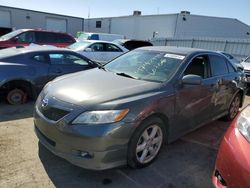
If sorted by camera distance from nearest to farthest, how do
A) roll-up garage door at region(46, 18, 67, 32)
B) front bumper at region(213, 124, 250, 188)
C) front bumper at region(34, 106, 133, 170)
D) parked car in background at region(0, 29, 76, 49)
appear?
front bumper at region(213, 124, 250, 188) < front bumper at region(34, 106, 133, 170) < parked car in background at region(0, 29, 76, 49) < roll-up garage door at region(46, 18, 67, 32)

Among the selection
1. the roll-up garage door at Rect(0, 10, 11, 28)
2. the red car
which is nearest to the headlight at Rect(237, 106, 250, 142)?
the red car

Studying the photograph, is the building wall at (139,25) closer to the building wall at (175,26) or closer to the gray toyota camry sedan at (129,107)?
the building wall at (175,26)

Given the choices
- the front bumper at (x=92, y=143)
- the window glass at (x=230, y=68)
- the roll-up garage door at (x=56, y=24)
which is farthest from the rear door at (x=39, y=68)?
the roll-up garage door at (x=56, y=24)

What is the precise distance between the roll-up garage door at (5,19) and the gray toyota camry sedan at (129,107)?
25.8 metres

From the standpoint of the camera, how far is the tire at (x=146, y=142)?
9.61 feet

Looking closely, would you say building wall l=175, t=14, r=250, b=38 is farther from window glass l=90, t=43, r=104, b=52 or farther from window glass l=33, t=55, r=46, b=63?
window glass l=33, t=55, r=46, b=63

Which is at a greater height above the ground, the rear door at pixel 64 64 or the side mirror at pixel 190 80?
the side mirror at pixel 190 80

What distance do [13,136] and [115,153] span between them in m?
2.01

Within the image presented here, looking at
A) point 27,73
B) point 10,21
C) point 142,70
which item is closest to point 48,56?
point 27,73

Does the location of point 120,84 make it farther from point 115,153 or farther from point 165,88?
point 115,153

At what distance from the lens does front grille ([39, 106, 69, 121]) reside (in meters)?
2.81

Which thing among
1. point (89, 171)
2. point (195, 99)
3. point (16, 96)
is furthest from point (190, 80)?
point (16, 96)

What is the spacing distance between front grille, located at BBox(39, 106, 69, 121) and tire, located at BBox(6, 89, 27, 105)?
276cm

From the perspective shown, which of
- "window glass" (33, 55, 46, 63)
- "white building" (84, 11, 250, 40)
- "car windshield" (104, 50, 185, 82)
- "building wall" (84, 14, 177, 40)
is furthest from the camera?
"building wall" (84, 14, 177, 40)
